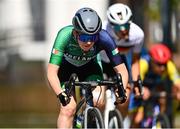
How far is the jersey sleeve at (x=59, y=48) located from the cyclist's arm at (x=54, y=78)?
0.06 metres

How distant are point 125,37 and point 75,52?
Result: 136cm

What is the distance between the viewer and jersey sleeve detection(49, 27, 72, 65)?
10372 millimetres

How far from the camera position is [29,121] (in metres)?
19.5

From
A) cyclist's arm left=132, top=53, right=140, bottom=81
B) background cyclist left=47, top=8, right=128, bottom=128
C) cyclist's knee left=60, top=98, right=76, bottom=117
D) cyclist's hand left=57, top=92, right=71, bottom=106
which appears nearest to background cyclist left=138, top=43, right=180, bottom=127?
cyclist's arm left=132, top=53, right=140, bottom=81

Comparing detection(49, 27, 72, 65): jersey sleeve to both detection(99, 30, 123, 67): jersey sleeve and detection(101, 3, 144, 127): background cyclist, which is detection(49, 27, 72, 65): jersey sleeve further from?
detection(101, 3, 144, 127): background cyclist

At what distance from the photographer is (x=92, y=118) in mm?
10617

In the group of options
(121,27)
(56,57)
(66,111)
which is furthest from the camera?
(121,27)

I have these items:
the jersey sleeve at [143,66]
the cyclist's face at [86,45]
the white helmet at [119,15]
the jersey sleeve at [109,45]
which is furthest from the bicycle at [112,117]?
the cyclist's face at [86,45]

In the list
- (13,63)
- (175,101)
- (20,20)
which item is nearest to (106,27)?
(175,101)

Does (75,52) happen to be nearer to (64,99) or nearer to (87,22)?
(87,22)

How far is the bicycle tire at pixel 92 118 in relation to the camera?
34.6 ft

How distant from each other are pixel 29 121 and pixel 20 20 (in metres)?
6.67

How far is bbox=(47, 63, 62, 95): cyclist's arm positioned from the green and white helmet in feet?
1.66

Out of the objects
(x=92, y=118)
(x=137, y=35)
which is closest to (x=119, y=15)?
(x=137, y=35)
